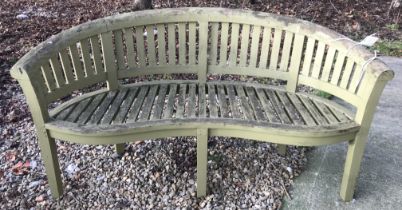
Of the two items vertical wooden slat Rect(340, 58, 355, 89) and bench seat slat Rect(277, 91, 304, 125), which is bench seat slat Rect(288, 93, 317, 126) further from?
vertical wooden slat Rect(340, 58, 355, 89)

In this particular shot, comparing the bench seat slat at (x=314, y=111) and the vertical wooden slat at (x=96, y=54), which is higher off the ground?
Answer: the vertical wooden slat at (x=96, y=54)

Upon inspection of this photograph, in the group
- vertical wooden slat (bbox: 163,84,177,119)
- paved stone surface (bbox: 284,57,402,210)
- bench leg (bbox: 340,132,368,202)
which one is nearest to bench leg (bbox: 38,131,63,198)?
vertical wooden slat (bbox: 163,84,177,119)

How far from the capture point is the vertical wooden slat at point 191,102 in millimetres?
2947

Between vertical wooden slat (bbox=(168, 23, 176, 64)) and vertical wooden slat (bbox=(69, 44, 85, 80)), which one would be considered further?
vertical wooden slat (bbox=(168, 23, 176, 64))

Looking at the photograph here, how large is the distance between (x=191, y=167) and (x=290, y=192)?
841 mm

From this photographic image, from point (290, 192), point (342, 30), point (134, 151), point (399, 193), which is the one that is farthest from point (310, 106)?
point (342, 30)

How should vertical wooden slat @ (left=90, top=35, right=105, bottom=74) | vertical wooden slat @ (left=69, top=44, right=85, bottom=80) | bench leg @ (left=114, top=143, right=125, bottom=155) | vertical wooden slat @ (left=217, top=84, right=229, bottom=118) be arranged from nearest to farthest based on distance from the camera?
vertical wooden slat @ (left=217, top=84, right=229, bottom=118)
vertical wooden slat @ (left=69, top=44, right=85, bottom=80)
vertical wooden slat @ (left=90, top=35, right=105, bottom=74)
bench leg @ (left=114, top=143, right=125, bottom=155)

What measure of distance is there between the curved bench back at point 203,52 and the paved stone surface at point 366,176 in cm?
71

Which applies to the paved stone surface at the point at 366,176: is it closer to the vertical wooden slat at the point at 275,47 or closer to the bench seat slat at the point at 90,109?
the vertical wooden slat at the point at 275,47

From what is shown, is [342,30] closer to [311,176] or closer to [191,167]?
[311,176]

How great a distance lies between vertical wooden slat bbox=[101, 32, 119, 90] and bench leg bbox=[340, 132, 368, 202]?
196 centimetres

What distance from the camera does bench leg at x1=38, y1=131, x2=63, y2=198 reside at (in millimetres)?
2848

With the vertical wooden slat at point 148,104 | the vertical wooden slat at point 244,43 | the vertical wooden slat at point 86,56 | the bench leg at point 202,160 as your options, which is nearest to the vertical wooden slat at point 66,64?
the vertical wooden slat at point 86,56

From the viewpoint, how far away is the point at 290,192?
3.14 meters
